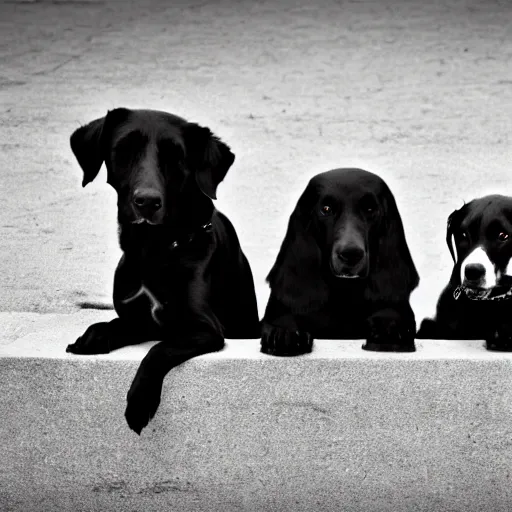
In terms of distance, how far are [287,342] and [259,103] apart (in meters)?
4.34

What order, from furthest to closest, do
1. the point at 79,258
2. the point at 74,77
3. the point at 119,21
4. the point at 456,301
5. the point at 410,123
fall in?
the point at 119,21, the point at 74,77, the point at 410,123, the point at 79,258, the point at 456,301

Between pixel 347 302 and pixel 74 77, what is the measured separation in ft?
16.0

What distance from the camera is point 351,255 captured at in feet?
10.2

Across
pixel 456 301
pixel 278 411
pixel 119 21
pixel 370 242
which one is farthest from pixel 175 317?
pixel 119 21

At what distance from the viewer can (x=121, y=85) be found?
749 centimetres

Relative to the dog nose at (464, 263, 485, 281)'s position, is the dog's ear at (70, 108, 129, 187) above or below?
above

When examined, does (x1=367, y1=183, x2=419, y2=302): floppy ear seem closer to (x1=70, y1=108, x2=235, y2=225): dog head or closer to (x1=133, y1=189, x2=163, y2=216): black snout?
(x1=70, y1=108, x2=235, y2=225): dog head

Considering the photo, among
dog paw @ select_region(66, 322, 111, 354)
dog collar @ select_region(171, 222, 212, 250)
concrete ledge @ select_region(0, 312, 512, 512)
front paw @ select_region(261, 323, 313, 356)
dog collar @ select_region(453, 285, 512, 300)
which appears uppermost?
dog collar @ select_region(171, 222, 212, 250)

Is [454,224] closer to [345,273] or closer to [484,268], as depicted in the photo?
[484,268]

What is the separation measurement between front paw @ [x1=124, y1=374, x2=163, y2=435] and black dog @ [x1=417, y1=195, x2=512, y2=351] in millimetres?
1092

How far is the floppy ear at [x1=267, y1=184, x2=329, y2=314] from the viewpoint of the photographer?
3350 mm

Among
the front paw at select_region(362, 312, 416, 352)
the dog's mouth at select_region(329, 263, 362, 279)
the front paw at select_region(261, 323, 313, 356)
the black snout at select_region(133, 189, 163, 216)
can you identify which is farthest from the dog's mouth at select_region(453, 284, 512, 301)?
the black snout at select_region(133, 189, 163, 216)

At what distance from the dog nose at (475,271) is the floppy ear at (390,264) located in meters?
0.24

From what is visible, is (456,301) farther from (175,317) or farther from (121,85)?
(121,85)
